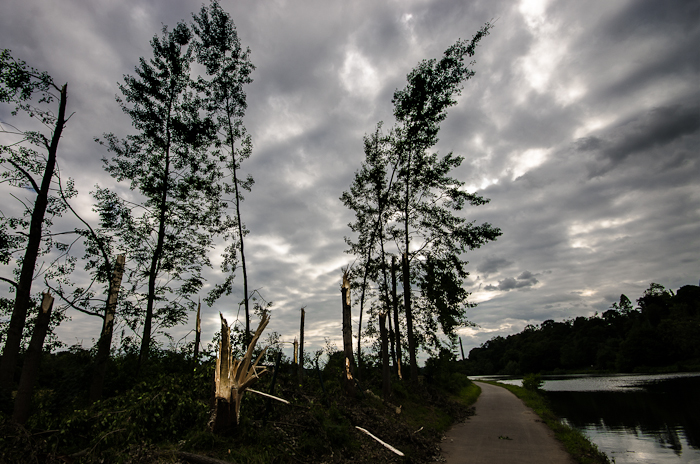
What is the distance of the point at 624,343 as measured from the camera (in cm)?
6725

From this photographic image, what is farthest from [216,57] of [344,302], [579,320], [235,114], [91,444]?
[579,320]

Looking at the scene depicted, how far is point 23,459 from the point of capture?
5.34 meters

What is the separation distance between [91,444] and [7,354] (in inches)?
166

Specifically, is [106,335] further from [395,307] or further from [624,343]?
[624,343]

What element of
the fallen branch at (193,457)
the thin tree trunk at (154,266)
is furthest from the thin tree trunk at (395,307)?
the fallen branch at (193,457)

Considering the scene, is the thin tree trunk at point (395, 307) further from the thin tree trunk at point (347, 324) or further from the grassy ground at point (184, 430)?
the grassy ground at point (184, 430)

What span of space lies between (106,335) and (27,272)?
244 centimetres

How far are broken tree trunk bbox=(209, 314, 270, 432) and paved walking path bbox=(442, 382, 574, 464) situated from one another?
211 inches

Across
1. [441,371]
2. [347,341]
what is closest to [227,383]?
[347,341]

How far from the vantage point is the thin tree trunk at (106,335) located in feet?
29.5

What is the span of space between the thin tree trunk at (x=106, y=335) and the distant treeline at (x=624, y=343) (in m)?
75.6

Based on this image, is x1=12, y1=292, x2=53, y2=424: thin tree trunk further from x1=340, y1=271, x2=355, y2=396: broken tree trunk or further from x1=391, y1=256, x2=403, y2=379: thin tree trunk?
x1=391, y1=256, x2=403, y2=379: thin tree trunk

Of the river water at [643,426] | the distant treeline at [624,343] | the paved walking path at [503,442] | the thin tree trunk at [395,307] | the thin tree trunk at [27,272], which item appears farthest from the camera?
the distant treeline at [624,343]

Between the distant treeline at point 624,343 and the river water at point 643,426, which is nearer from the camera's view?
the river water at point 643,426
